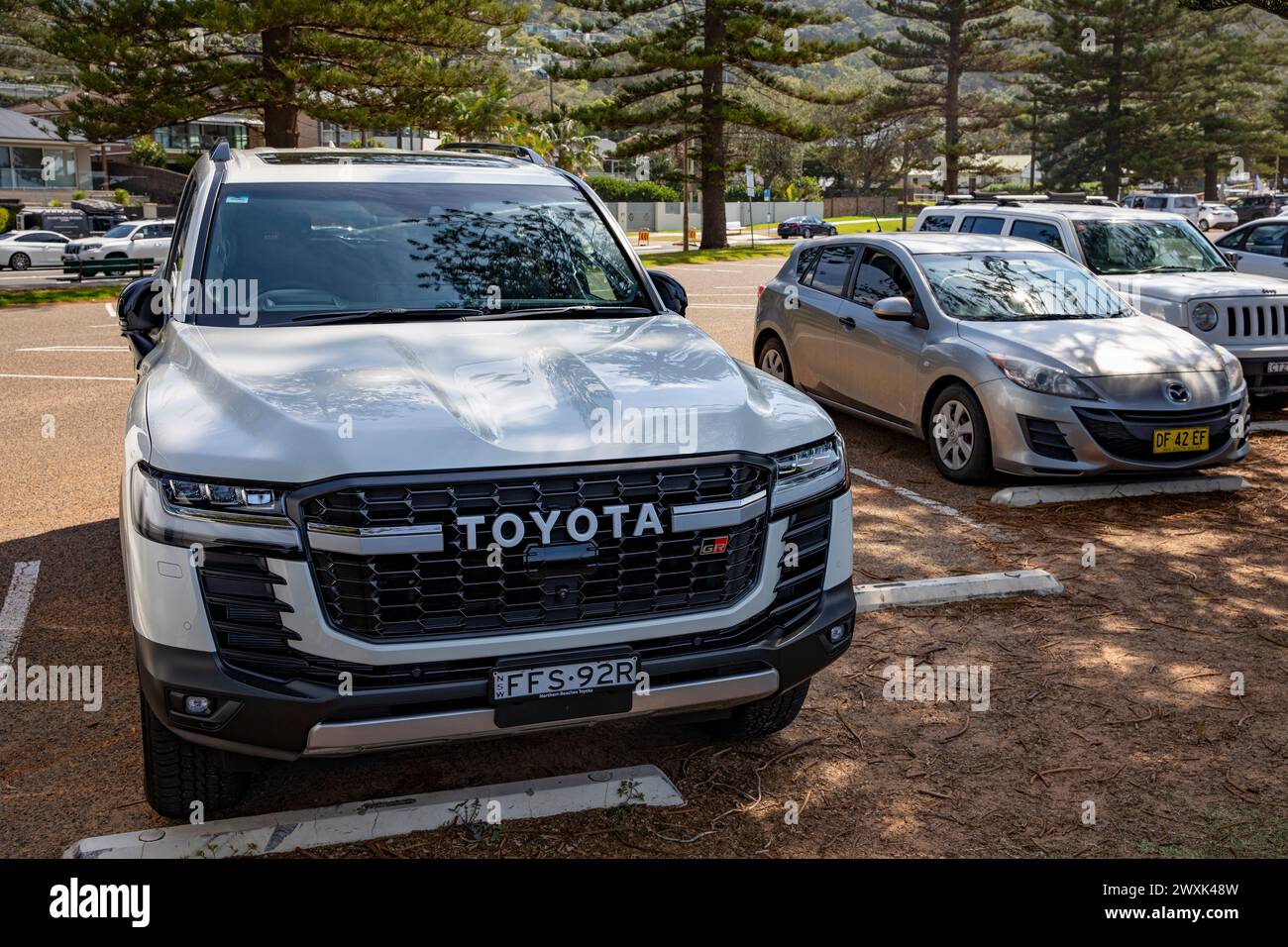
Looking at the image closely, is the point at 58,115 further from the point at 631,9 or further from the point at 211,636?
the point at 211,636

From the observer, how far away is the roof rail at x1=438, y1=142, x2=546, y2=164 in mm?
6257

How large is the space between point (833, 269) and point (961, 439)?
2517mm

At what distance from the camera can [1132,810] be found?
13.3 ft

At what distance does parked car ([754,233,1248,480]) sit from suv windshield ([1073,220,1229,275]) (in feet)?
7.13

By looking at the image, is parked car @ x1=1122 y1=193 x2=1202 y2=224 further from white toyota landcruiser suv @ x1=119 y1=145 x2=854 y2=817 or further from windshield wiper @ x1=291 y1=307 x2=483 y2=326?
white toyota landcruiser suv @ x1=119 y1=145 x2=854 y2=817

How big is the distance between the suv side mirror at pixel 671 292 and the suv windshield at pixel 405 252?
0.80ft

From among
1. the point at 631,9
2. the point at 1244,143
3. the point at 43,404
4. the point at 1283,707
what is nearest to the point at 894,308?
the point at 1283,707

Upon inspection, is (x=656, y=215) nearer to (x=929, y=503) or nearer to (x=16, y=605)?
(x=929, y=503)

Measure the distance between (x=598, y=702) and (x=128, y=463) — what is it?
1.55 m

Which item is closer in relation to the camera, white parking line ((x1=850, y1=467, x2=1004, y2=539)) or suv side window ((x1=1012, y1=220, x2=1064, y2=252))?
white parking line ((x1=850, y1=467, x2=1004, y2=539))

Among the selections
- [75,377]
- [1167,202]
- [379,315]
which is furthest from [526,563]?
[1167,202]

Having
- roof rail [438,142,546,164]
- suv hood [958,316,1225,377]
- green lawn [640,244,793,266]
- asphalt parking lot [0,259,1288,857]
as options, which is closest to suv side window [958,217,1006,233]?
suv hood [958,316,1225,377]

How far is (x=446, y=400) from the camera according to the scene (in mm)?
3621

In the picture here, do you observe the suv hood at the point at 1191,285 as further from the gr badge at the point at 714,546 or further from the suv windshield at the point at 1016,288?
the gr badge at the point at 714,546
